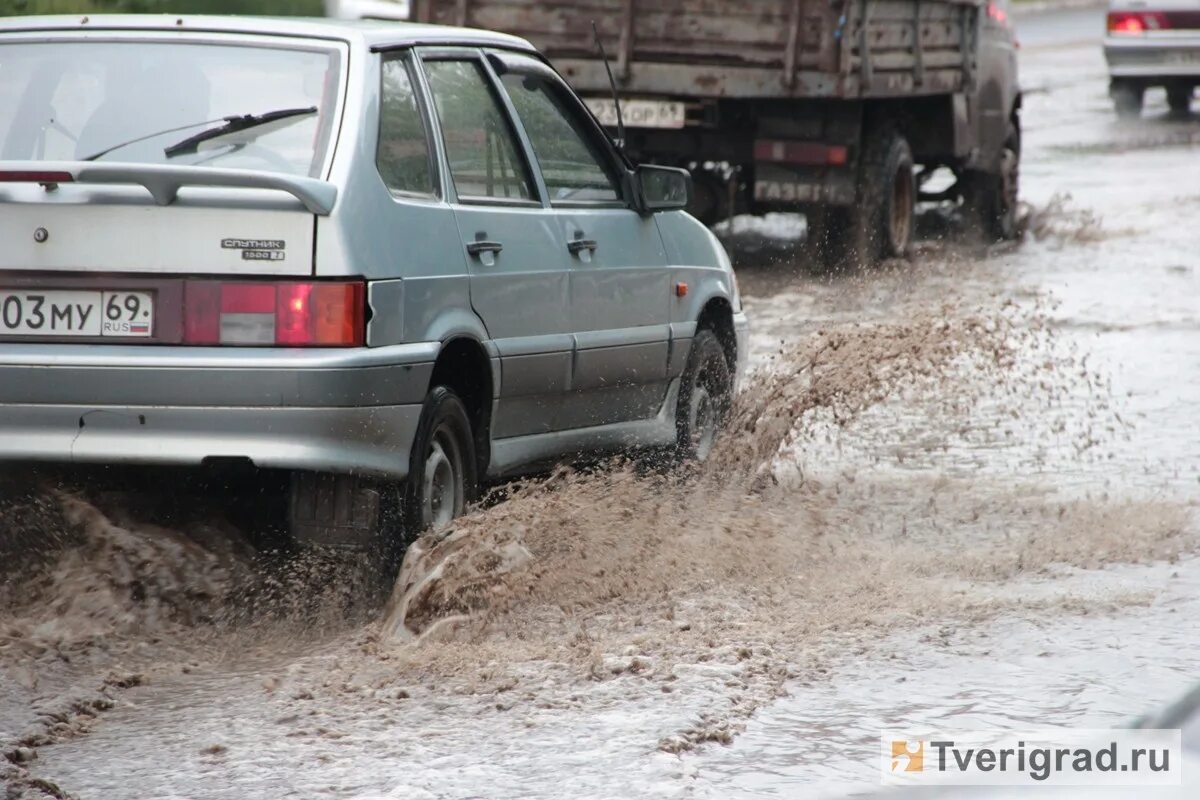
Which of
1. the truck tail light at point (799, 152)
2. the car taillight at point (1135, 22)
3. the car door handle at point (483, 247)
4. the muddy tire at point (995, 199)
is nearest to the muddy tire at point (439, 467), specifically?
the car door handle at point (483, 247)

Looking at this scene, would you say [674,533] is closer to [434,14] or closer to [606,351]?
[606,351]

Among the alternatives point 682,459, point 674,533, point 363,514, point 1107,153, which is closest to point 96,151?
point 363,514

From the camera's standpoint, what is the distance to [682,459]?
748 cm

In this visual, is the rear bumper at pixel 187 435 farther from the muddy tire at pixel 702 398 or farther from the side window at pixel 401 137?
the muddy tire at pixel 702 398

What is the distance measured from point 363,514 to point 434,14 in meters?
9.32

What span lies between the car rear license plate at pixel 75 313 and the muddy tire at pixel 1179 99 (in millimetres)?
24935

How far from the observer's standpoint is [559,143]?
6664 mm

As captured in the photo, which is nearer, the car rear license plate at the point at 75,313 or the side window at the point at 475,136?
the car rear license plate at the point at 75,313

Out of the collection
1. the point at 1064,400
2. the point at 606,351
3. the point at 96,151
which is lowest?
the point at 1064,400

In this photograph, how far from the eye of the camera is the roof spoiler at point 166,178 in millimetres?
5000

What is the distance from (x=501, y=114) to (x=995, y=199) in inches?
450

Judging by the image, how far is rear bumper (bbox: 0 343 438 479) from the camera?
5.01 m

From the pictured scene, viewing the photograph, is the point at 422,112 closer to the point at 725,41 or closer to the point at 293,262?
the point at 293,262

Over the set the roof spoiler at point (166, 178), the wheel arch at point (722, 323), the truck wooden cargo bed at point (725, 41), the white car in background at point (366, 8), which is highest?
the white car in background at point (366, 8)
